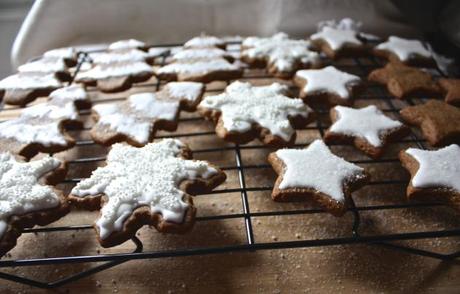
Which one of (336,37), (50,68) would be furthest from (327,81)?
(50,68)

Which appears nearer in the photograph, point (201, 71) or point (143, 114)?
point (143, 114)

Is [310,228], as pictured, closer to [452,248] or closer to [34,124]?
[452,248]

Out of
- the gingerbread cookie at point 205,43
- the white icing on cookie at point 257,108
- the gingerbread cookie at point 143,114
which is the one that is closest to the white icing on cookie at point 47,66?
the gingerbread cookie at point 143,114

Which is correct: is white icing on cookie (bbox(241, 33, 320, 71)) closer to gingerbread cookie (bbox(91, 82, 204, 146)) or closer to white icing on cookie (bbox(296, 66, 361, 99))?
white icing on cookie (bbox(296, 66, 361, 99))

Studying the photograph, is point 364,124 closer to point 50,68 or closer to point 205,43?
point 205,43

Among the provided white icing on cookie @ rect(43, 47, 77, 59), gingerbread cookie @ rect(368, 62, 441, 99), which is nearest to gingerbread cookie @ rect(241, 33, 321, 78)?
gingerbread cookie @ rect(368, 62, 441, 99)

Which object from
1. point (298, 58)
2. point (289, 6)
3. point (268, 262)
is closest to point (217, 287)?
point (268, 262)
